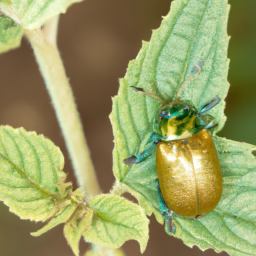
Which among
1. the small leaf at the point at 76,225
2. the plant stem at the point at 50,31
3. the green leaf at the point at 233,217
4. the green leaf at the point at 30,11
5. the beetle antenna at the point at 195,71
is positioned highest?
the green leaf at the point at 30,11

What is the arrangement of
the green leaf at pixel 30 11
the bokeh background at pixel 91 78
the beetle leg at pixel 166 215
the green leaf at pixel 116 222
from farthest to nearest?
the bokeh background at pixel 91 78, the beetle leg at pixel 166 215, the green leaf at pixel 116 222, the green leaf at pixel 30 11

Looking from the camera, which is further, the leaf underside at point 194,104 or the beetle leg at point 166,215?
the beetle leg at point 166,215

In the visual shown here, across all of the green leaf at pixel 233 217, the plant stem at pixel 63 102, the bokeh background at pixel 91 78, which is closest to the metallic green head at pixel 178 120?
the green leaf at pixel 233 217

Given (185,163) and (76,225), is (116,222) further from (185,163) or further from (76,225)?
(185,163)

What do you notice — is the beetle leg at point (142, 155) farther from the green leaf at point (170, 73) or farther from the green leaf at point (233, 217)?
the green leaf at point (233, 217)

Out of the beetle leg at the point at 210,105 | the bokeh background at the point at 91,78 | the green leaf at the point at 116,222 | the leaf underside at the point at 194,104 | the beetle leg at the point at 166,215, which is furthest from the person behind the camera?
the bokeh background at the point at 91,78

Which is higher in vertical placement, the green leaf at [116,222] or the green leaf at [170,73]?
the green leaf at [170,73]
